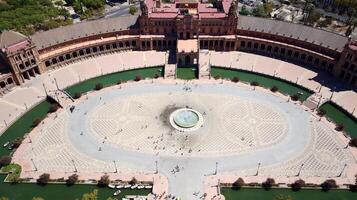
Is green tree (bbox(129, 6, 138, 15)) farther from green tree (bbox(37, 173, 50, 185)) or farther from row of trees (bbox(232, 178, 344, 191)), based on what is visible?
row of trees (bbox(232, 178, 344, 191))

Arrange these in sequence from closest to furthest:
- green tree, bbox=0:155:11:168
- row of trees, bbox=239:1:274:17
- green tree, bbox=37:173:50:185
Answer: green tree, bbox=37:173:50:185 → green tree, bbox=0:155:11:168 → row of trees, bbox=239:1:274:17

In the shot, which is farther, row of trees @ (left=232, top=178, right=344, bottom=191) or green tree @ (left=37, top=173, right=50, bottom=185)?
green tree @ (left=37, top=173, right=50, bottom=185)

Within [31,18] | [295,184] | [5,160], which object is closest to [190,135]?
[295,184]

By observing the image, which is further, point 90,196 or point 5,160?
point 5,160

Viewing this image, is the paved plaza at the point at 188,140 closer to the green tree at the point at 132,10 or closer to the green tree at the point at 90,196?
the green tree at the point at 90,196

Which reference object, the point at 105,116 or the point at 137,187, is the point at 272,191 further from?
the point at 105,116

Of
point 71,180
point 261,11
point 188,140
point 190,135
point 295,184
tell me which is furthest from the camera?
point 261,11

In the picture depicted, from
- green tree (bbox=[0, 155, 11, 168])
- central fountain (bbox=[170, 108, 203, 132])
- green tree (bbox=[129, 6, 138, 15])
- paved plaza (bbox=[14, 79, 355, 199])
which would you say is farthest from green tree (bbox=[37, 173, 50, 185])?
green tree (bbox=[129, 6, 138, 15])

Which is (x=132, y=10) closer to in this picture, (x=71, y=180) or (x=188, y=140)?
(x=188, y=140)
